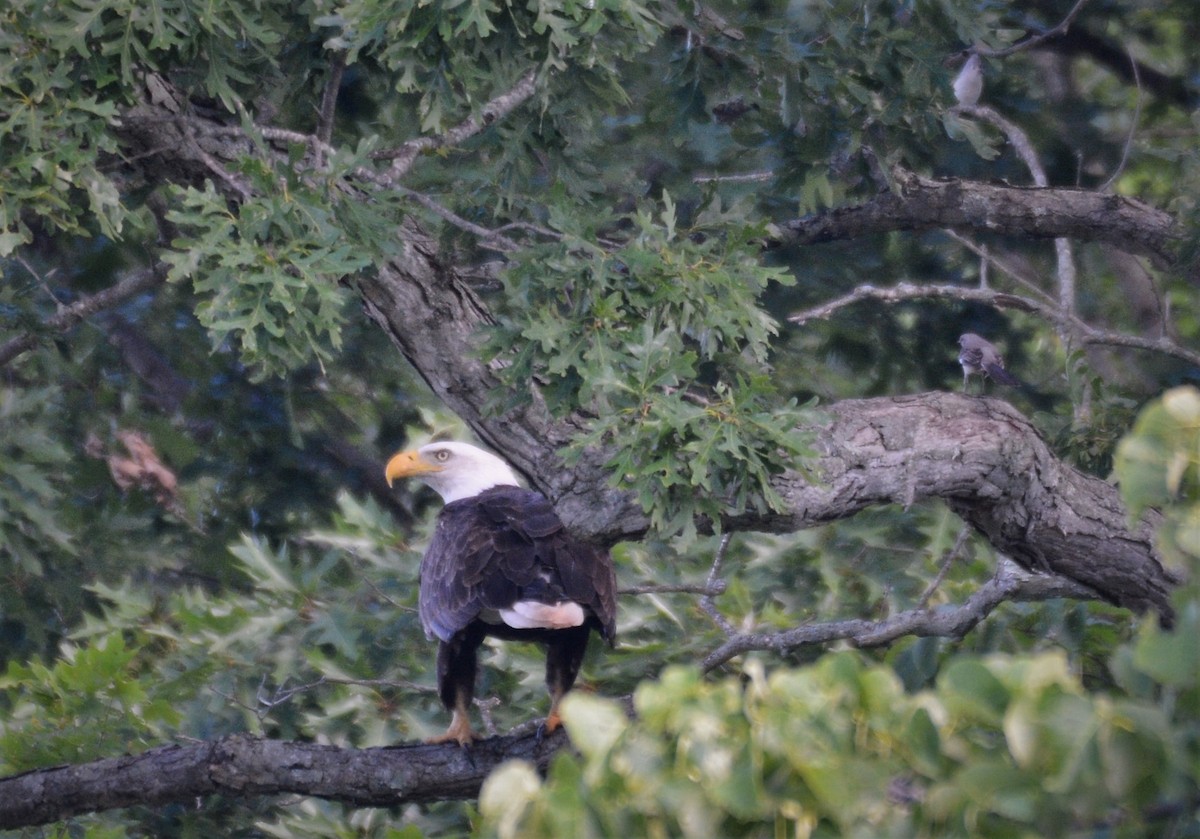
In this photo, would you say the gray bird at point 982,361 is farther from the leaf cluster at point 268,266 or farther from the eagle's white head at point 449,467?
the leaf cluster at point 268,266

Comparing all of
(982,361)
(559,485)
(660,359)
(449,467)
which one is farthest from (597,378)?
(449,467)

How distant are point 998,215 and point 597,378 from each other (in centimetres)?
183

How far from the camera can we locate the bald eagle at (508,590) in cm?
369

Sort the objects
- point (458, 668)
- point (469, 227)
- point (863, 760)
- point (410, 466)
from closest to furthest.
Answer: point (863, 760)
point (469, 227)
point (458, 668)
point (410, 466)

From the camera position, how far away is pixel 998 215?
3.92 m

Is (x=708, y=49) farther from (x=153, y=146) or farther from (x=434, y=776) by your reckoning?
(x=434, y=776)

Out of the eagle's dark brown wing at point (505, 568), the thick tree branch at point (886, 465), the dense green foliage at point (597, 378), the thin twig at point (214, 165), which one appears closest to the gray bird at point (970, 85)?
the dense green foliage at point (597, 378)

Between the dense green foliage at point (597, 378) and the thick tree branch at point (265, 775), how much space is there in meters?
0.13

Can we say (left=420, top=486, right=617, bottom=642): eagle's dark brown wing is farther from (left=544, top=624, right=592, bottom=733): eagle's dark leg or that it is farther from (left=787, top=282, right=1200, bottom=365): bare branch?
(left=787, top=282, right=1200, bottom=365): bare branch

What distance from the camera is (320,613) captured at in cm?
437

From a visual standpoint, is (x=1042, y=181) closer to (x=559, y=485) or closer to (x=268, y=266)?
(x=559, y=485)

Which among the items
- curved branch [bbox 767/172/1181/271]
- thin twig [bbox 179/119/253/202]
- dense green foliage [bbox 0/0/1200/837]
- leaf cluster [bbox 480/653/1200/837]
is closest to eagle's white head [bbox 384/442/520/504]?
dense green foliage [bbox 0/0/1200/837]

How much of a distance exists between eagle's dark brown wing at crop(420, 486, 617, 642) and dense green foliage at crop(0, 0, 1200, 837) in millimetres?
343

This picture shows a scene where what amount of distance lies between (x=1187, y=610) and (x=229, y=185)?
8.49ft
